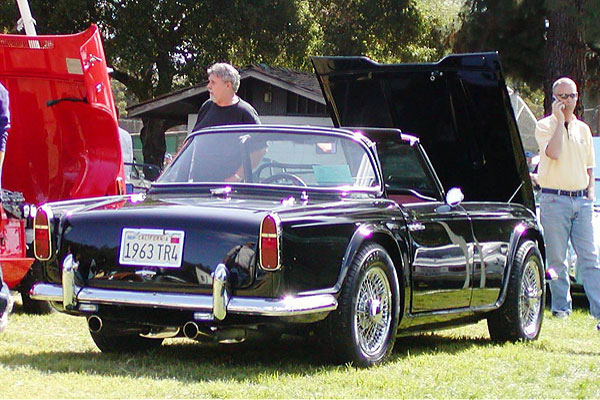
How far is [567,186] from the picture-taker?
9.08 meters

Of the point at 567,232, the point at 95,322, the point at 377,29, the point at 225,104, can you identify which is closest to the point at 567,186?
the point at 567,232

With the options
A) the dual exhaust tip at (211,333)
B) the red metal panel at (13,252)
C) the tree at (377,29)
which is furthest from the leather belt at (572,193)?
the tree at (377,29)

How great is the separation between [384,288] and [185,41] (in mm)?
24857

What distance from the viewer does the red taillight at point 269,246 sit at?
5.39 m

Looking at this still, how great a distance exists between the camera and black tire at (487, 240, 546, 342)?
7723 mm

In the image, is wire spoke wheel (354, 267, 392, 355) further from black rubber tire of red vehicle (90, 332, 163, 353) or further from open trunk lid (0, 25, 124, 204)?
open trunk lid (0, 25, 124, 204)

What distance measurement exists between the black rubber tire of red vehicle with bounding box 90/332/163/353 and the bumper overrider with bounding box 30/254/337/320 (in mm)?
625

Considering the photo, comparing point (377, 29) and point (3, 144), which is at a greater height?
point (377, 29)

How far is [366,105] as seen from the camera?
9336 mm

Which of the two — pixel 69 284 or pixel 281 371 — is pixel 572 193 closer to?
pixel 281 371

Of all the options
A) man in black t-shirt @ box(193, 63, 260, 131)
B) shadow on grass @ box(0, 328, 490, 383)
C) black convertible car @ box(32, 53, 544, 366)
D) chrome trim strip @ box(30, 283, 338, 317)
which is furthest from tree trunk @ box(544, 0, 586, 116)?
chrome trim strip @ box(30, 283, 338, 317)

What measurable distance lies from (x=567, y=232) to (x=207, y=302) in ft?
15.6


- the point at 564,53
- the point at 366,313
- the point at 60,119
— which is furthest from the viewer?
the point at 564,53

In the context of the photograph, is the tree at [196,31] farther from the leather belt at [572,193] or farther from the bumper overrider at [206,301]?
the bumper overrider at [206,301]
